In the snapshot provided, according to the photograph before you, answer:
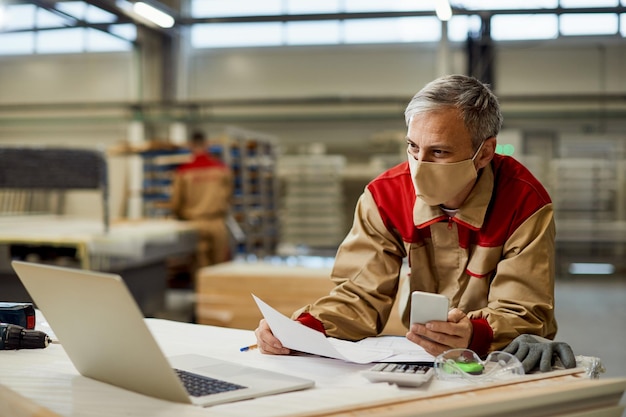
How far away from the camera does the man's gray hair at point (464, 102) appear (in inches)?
85.9

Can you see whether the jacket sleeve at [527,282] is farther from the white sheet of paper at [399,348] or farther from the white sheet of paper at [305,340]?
the white sheet of paper at [305,340]

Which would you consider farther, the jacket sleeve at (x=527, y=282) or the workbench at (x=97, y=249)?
the workbench at (x=97, y=249)

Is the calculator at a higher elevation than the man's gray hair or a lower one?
lower

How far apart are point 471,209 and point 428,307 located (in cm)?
56

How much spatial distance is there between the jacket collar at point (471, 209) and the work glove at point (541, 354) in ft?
1.52

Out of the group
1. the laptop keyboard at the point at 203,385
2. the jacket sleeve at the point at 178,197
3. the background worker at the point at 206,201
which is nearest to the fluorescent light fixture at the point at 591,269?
the background worker at the point at 206,201

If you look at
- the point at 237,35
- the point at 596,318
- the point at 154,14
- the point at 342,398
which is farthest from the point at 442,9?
the point at 237,35

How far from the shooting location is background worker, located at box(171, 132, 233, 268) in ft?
29.8

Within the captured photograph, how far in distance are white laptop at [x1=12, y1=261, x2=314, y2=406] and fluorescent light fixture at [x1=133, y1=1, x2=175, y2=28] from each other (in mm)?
4484

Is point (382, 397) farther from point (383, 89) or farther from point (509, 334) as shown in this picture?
point (383, 89)

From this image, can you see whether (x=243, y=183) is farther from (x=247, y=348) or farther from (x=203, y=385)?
(x=203, y=385)

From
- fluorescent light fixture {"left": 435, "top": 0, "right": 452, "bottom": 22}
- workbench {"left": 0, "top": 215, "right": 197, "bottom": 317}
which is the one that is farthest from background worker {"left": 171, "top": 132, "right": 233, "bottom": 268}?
fluorescent light fixture {"left": 435, "top": 0, "right": 452, "bottom": 22}

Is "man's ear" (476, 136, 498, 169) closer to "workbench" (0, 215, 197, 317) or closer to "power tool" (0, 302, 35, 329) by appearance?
"power tool" (0, 302, 35, 329)

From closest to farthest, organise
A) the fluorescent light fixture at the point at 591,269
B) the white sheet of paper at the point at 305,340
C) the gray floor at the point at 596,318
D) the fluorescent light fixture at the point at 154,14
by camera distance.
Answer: the white sheet of paper at the point at 305,340 → the fluorescent light fixture at the point at 154,14 → the gray floor at the point at 596,318 → the fluorescent light fixture at the point at 591,269
